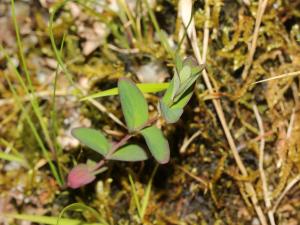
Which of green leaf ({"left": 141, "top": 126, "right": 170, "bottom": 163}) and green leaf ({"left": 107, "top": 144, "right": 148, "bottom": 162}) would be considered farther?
green leaf ({"left": 107, "top": 144, "right": 148, "bottom": 162})

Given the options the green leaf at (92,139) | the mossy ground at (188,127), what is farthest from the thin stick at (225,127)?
the green leaf at (92,139)

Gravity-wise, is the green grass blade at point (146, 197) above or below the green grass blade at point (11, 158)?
below

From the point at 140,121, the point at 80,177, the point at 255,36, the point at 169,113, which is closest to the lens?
the point at 169,113

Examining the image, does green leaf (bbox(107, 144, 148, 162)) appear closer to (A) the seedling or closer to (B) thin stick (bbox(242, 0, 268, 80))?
(A) the seedling

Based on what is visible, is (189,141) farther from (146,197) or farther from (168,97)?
(168,97)

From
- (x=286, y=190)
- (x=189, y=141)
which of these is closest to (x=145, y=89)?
(x=189, y=141)

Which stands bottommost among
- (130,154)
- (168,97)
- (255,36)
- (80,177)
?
(80,177)

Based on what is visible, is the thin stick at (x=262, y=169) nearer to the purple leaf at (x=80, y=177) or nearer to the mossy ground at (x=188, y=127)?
the mossy ground at (x=188, y=127)

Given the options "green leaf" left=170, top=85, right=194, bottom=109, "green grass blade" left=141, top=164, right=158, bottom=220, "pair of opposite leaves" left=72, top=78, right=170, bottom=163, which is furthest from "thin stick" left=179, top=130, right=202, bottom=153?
"green leaf" left=170, top=85, right=194, bottom=109
